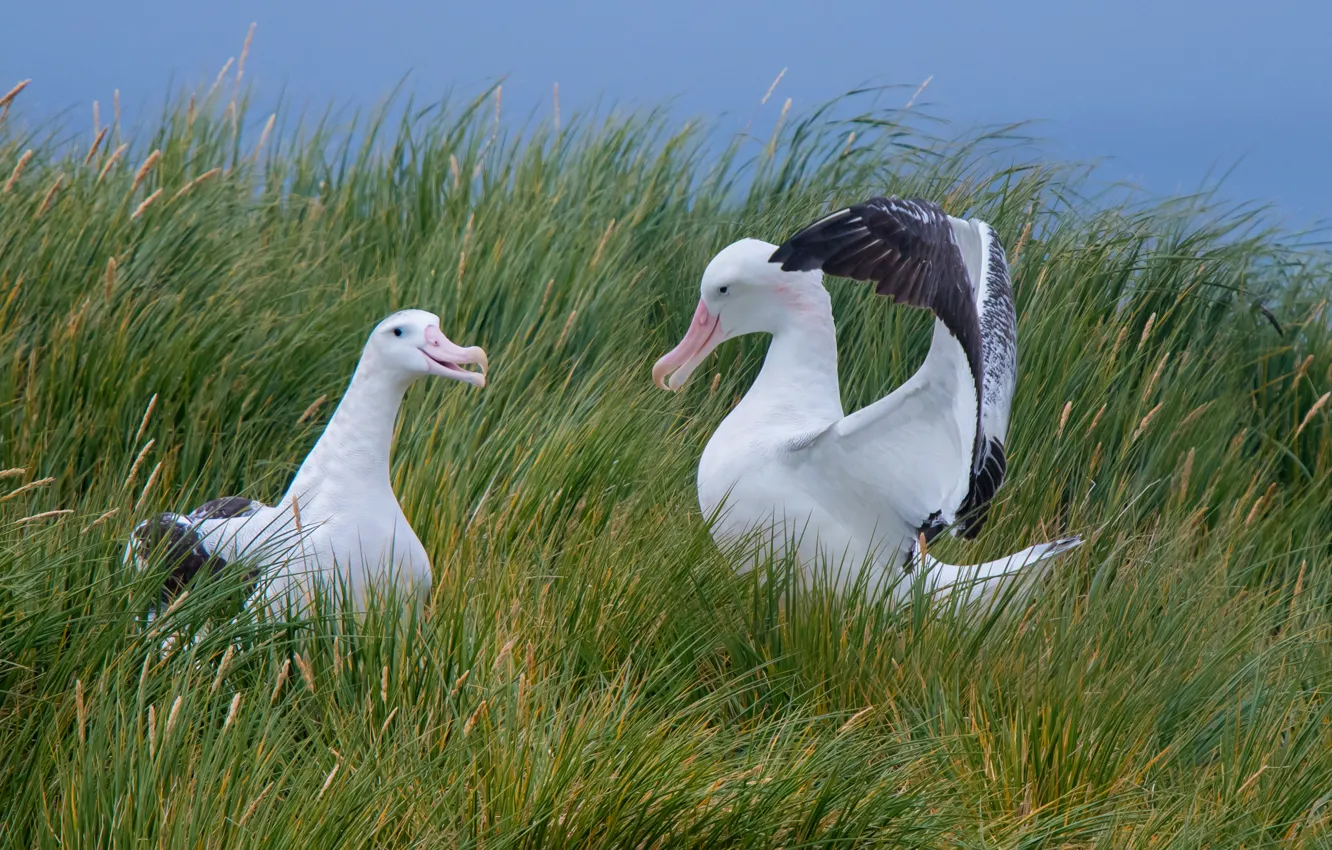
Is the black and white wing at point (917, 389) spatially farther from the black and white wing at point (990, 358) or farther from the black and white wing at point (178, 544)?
the black and white wing at point (178, 544)

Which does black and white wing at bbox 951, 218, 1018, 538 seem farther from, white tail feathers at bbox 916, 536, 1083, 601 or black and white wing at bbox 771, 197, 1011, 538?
white tail feathers at bbox 916, 536, 1083, 601

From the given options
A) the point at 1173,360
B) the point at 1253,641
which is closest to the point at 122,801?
the point at 1253,641

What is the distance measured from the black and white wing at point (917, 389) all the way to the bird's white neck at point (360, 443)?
0.87 metres

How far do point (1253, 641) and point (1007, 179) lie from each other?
262 centimetres

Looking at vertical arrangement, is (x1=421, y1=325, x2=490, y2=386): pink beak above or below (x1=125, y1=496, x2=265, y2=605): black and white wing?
above

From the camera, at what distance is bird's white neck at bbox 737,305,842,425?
11.1 feet

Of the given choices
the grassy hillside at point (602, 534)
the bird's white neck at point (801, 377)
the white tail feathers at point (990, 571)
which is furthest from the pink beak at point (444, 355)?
the white tail feathers at point (990, 571)

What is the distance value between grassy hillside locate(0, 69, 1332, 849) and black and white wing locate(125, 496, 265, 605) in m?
0.07

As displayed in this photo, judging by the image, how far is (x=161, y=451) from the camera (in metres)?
3.70

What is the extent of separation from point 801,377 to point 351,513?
3.77ft

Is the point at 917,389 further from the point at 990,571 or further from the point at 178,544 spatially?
the point at 178,544

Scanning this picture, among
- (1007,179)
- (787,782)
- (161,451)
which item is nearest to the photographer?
(787,782)

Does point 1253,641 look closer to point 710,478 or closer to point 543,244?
point 710,478

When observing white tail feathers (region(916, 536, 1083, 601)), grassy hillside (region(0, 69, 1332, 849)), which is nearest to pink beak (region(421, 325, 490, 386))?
grassy hillside (region(0, 69, 1332, 849))
